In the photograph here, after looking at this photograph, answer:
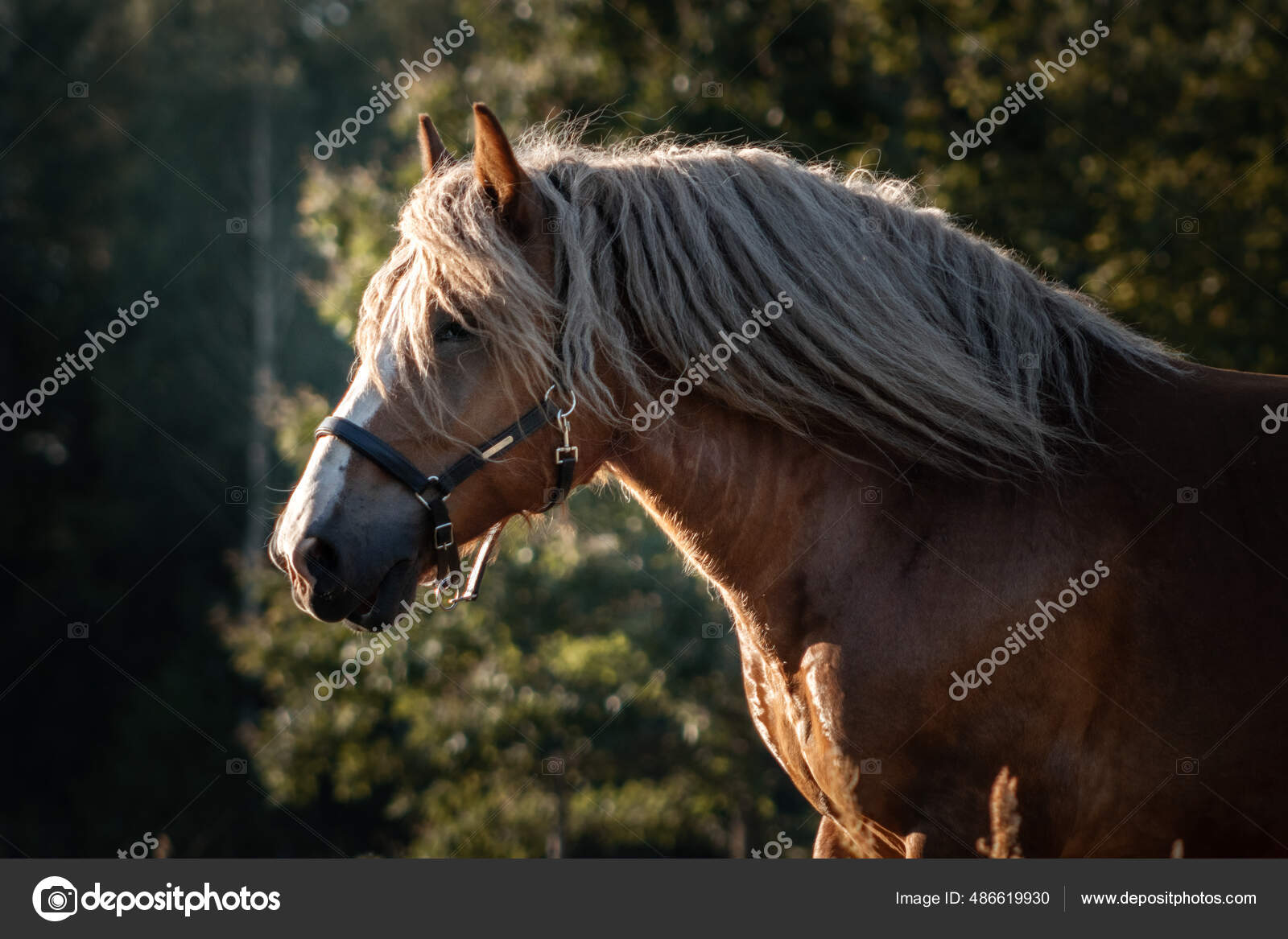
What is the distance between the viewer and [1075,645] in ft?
9.07

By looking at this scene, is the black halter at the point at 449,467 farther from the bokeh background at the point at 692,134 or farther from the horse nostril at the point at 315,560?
the bokeh background at the point at 692,134

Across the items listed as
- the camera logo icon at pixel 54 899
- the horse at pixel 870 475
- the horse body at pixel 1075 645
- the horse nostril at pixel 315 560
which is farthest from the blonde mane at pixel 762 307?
Answer: the camera logo icon at pixel 54 899

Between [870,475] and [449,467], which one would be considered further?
[870,475]

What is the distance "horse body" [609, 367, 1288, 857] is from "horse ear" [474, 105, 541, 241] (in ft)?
3.66

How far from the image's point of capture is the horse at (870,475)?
2.74 meters

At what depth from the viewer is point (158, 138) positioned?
941 inches

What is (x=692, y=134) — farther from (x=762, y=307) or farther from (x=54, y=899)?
(x=54, y=899)

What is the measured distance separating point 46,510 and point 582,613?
16.8 m

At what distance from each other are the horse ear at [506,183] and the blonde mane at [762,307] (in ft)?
0.14

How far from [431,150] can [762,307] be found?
1157mm

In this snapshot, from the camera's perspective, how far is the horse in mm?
2744

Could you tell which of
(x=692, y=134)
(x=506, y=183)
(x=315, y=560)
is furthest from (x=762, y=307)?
(x=692, y=134)

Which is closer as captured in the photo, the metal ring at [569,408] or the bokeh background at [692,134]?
the metal ring at [569,408]

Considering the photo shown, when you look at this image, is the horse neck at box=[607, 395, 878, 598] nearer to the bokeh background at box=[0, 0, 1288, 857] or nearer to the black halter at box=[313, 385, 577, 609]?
the black halter at box=[313, 385, 577, 609]
